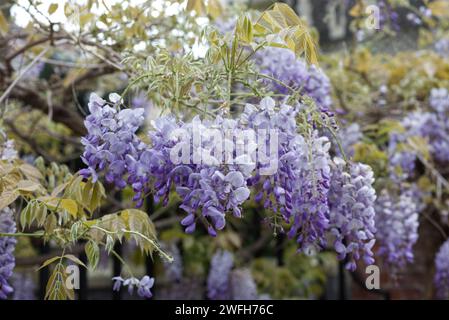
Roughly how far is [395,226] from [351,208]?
2.44ft

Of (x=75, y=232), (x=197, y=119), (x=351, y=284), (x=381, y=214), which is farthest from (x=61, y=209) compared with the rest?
(x=351, y=284)

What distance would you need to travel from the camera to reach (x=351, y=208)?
1519 millimetres

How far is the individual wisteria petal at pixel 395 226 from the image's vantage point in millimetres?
2199

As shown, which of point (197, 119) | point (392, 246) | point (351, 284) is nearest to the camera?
point (197, 119)

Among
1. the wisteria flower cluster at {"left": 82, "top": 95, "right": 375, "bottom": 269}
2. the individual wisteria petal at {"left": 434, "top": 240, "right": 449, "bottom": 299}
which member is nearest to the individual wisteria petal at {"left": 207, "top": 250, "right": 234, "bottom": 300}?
the individual wisteria petal at {"left": 434, "top": 240, "right": 449, "bottom": 299}

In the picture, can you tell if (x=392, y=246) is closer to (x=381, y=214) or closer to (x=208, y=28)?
(x=381, y=214)

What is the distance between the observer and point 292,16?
4.59ft

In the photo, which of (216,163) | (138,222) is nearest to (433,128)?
(138,222)

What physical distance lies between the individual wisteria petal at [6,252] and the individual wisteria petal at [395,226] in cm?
127

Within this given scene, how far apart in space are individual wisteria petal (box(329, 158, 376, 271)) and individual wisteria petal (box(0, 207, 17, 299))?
0.81 metres

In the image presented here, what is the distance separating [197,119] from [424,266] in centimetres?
232

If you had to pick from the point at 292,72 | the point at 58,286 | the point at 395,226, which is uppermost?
the point at 292,72

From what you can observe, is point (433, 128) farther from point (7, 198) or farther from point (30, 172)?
Answer: point (7, 198)

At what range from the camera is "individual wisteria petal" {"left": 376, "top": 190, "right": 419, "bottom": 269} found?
2.20 m
